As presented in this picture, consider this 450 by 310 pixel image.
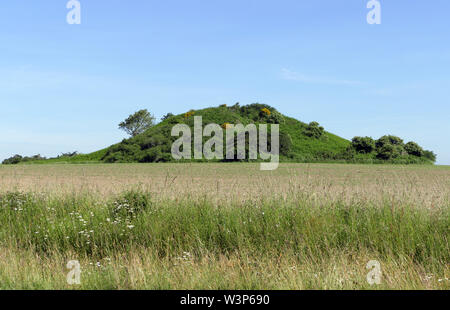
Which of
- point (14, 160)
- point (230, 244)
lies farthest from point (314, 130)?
point (230, 244)

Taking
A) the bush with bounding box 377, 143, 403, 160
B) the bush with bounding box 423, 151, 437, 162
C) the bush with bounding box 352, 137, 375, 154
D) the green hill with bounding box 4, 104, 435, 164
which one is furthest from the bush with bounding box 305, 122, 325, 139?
the bush with bounding box 423, 151, 437, 162

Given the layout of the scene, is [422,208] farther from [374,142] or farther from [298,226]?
[374,142]

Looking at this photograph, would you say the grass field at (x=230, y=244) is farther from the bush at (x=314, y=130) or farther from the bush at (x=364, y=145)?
the bush at (x=314, y=130)

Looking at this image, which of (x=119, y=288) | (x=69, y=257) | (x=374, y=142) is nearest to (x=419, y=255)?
(x=119, y=288)

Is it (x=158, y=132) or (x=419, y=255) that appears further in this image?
(x=158, y=132)

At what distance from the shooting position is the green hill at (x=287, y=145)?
6074 centimetres

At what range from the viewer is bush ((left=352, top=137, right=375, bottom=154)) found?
64312 mm

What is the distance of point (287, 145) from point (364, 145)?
1325 centimetres

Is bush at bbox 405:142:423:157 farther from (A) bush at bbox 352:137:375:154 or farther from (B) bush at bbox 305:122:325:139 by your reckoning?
(B) bush at bbox 305:122:325:139

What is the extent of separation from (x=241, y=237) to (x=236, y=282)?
2.06 m

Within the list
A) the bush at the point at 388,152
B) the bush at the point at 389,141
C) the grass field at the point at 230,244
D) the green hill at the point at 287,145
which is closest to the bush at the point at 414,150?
the green hill at the point at 287,145

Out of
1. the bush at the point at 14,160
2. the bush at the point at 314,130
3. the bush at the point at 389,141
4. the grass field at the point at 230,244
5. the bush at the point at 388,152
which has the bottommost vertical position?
the grass field at the point at 230,244

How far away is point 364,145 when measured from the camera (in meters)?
64.8

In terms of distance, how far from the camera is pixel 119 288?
4961 mm
